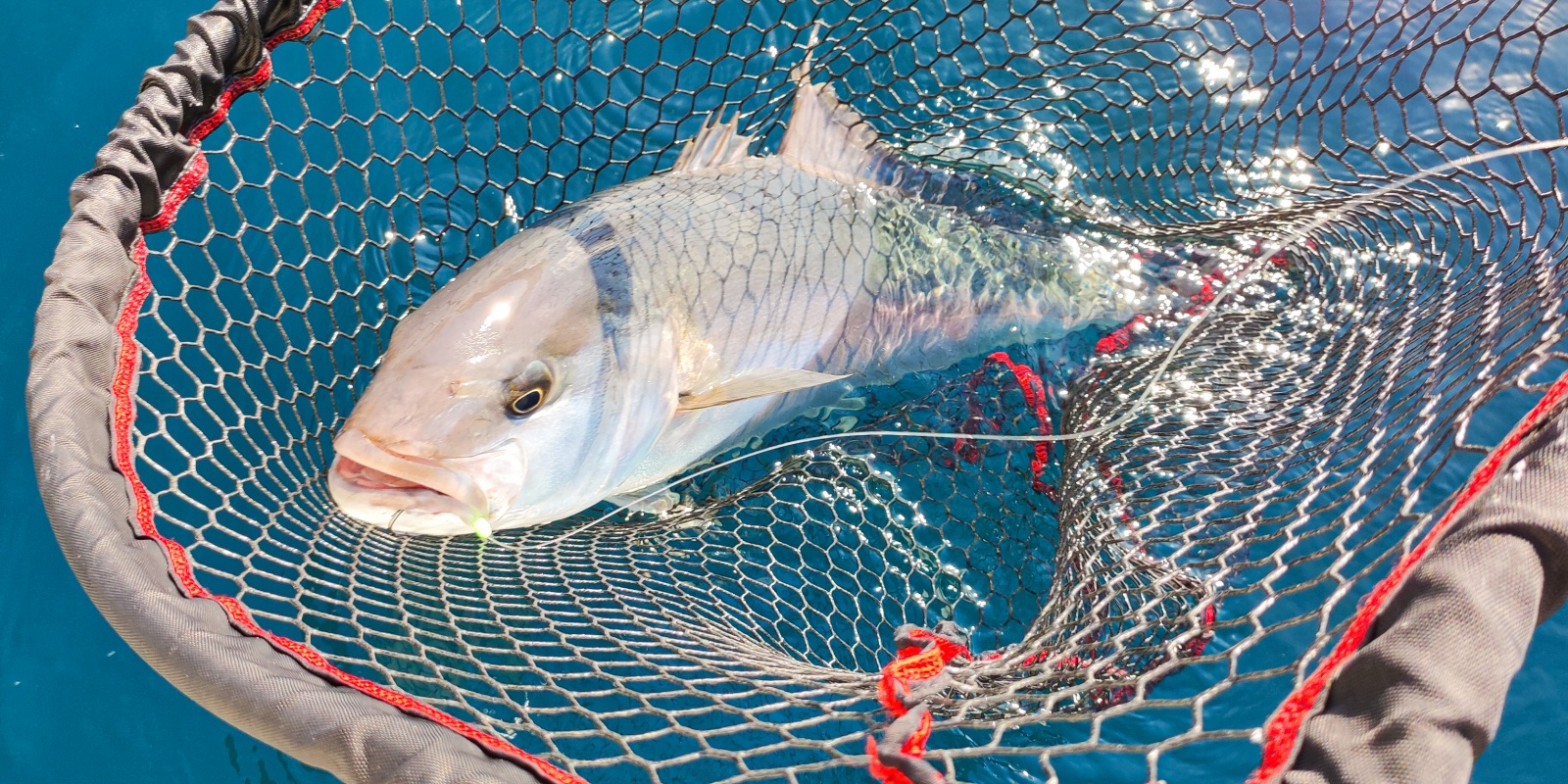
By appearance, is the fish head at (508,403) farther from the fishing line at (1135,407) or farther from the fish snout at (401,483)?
the fishing line at (1135,407)

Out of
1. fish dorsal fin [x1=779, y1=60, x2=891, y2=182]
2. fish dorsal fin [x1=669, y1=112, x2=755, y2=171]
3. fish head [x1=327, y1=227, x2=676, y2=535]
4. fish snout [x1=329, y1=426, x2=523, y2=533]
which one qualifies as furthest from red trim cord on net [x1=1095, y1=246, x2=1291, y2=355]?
fish snout [x1=329, y1=426, x2=523, y2=533]

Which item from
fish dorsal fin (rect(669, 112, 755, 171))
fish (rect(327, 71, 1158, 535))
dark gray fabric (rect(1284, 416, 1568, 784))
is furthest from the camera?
fish dorsal fin (rect(669, 112, 755, 171))

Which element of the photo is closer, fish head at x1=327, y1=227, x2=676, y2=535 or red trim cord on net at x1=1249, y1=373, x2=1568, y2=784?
red trim cord on net at x1=1249, y1=373, x2=1568, y2=784

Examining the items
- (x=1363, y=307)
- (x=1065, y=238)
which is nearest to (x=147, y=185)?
(x=1065, y=238)

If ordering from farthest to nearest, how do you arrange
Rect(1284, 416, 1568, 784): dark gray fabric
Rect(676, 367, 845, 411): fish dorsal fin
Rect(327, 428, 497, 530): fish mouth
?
Rect(676, 367, 845, 411): fish dorsal fin, Rect(327, 428, 497, 530): fish mouth, Rect(1284, 416, 1568, 784): dark gray fabric

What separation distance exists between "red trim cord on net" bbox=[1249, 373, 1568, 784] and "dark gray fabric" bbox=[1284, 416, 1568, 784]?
0.06 feet

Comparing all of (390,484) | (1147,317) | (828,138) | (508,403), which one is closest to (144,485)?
(390,484)

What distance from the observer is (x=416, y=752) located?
132 cm

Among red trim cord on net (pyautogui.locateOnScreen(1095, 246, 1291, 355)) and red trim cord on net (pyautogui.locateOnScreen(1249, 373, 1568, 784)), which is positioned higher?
red trim cord on net (pyautogui.locateOnScreen(1249, 373, 1568, 784))

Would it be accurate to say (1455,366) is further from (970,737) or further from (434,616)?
(434,616)

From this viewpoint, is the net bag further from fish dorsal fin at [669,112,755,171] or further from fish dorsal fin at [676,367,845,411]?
fish dorsal fin at [676,367,845,411]

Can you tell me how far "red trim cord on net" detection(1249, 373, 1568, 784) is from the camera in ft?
3.99

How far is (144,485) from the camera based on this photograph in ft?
6.21

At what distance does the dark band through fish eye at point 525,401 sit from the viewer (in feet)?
7.63
